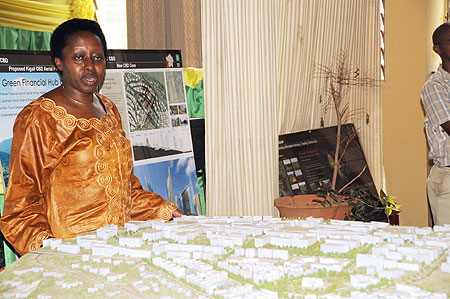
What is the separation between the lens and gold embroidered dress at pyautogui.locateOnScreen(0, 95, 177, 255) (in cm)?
291

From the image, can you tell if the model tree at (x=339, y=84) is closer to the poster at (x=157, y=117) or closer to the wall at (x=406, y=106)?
the wall at (x=406, y=106)

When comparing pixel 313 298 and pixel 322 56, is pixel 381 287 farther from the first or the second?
pixel 322 56

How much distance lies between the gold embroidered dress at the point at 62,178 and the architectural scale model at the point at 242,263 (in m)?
0.39

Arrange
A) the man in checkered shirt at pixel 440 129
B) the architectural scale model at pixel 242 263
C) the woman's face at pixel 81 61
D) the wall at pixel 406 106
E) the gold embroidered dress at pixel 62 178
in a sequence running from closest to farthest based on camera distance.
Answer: the architectural scale model at pixel 242 263, the gold embroidered dress at pixel 62 178, the woman's face at pixel 81 61, the man in checkered shirt at pixel 440 129, the wall at pixel 406 106

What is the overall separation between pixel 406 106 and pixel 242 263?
22.1ft

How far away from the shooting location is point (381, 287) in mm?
1877

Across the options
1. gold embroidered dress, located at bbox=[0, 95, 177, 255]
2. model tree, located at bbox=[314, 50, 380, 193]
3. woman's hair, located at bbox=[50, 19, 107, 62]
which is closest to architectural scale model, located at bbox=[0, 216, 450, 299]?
gold embroidered dress, located at bbox=[0, 95, 177, 255]

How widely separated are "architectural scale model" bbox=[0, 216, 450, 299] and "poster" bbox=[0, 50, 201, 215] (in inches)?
74.4

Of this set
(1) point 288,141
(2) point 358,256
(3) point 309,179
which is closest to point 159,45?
(1) point 288,141

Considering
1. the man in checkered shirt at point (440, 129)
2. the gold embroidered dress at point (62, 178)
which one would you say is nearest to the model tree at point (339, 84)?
the man in checkered shirt at point (440, 129)

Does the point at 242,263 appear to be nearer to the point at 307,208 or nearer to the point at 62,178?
the point at 62,178

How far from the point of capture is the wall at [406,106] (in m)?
8.19

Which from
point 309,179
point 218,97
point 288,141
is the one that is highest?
point 218,97

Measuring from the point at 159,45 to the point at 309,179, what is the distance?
2.08m
